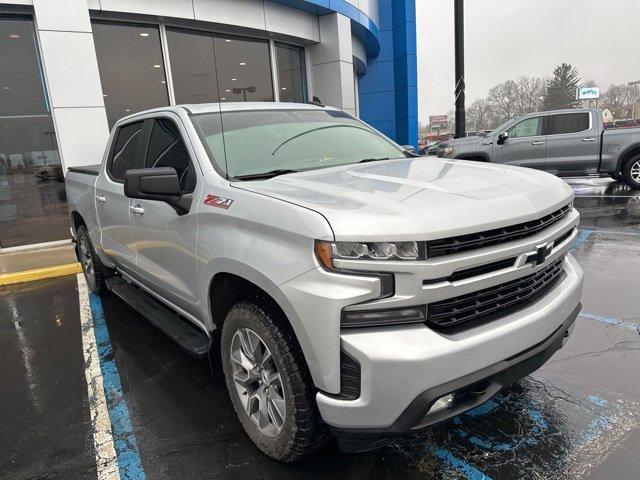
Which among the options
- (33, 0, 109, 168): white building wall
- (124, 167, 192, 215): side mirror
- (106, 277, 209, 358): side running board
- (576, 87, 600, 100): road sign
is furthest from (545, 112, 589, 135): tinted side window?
(576, 87, 600, 100): road sign

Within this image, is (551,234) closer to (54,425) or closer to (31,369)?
(54,425)

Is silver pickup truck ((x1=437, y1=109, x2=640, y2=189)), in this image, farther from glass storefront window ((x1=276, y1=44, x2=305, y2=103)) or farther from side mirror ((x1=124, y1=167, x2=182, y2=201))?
side mirror ((x1=124, y1=167, x2=182, y2=201))

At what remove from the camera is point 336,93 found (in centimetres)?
1270

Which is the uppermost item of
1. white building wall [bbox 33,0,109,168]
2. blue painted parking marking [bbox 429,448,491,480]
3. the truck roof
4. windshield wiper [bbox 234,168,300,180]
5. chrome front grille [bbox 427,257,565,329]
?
white building wall [bbox 33,0,109,168]

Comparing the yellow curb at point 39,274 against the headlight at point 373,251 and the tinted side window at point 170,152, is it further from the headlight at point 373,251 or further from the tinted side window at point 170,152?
the headlight at point 373,251

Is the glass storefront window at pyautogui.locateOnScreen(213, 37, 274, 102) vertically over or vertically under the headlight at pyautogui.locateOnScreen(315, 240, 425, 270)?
over

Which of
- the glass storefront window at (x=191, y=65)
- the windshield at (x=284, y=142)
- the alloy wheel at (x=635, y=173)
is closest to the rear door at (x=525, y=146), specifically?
the alloy wheel at (x=635, y=173)

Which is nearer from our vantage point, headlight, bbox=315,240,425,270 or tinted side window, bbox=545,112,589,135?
headlight, bbox=315,240,425,270

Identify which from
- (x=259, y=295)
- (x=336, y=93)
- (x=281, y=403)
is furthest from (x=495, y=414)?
(x=336, y=93)

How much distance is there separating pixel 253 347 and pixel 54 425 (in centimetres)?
160

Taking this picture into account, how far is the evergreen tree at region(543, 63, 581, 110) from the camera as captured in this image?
70.3 m

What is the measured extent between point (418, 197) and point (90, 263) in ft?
15.1

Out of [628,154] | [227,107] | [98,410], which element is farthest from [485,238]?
[628,154]

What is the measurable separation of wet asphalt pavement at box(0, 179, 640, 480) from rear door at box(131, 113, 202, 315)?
0.67m
